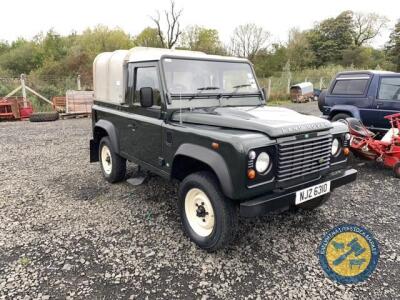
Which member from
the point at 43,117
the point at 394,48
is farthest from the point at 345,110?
the point at 394,48

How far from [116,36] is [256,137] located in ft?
125

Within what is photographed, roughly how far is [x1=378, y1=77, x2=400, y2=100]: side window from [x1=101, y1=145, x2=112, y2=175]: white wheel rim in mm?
6572

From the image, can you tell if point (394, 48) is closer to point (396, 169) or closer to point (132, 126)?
point (396, 169)

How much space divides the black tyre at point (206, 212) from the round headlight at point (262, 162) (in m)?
0.45

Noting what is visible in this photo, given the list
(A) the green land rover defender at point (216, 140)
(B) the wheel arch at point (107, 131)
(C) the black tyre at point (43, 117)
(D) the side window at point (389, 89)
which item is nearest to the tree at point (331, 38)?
(D) the side window at point (389, 89)

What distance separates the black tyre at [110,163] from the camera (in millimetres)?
5086

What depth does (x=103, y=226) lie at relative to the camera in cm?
381

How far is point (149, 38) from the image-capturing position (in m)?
36.0

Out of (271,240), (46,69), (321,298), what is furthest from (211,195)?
(46,69)

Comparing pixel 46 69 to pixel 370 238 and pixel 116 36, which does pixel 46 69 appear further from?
pixel 370 238

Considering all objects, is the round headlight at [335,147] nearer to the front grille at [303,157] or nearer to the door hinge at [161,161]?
the front grille at [303,157]

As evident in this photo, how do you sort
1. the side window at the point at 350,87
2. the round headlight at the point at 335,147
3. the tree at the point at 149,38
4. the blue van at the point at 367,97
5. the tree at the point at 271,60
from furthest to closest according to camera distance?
1. the tree at the point at 271,60
2. the tree at the point at 149,38
3. the side window at the point at 350,87
4. the blue van at the point at 367,97
5. the round headlight at the point at 335,147

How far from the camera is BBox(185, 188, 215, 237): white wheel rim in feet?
10.5

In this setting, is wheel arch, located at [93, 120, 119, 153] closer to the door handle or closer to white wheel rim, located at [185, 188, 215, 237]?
the door handle
